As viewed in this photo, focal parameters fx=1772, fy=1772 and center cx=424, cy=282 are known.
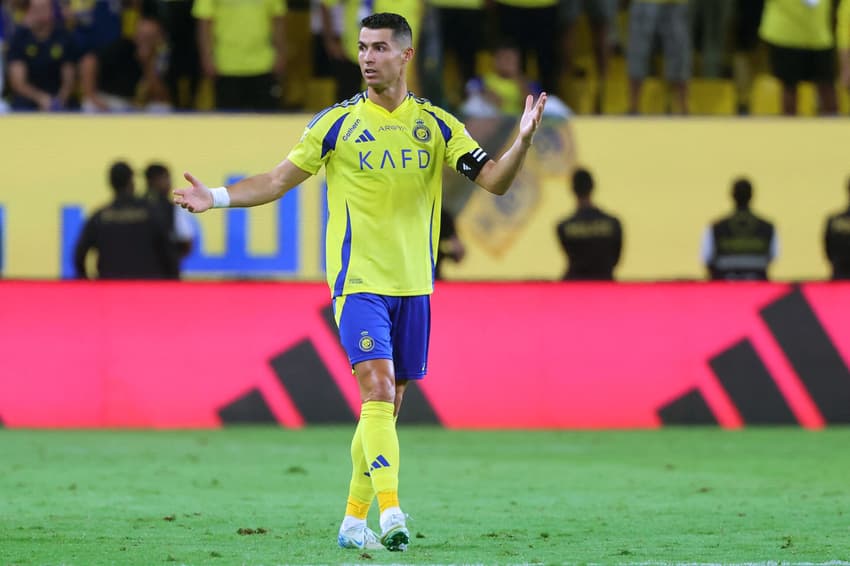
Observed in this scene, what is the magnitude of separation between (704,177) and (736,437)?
4.66 meters

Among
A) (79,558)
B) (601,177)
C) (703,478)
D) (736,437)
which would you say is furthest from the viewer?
(601,177)

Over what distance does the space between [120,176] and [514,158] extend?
7661 mm

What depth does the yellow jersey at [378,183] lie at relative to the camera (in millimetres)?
7789

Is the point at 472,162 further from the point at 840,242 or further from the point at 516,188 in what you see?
the point at 516,188

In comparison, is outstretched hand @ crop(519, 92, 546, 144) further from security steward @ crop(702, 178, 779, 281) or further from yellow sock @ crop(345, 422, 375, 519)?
security steward @ crop(702, 178, 779, 281)

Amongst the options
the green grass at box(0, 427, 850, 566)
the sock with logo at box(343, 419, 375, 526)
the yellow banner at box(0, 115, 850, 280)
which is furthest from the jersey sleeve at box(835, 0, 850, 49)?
Result: the sock with logo at box(343, 419, 375, 526)

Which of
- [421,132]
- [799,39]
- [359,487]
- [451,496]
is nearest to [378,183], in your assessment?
[421,132]

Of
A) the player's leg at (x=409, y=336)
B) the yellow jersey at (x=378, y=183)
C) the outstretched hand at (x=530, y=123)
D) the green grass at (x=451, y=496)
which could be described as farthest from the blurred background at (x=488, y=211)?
the outstretched hand at (x=530, y=123)

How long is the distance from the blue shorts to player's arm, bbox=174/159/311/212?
1.82ft

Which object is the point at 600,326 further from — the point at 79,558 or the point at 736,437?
the point at 79,558

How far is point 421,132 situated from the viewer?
7.88m

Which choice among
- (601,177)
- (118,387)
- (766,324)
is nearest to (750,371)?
(766,324)

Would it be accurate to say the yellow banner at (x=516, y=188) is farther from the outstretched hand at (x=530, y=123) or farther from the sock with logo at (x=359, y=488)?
the outstretched hand at (x=530, y=123)

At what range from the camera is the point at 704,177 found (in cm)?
1806
